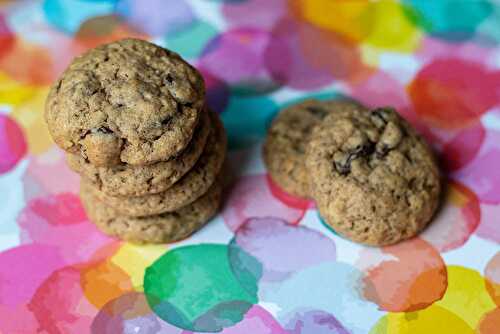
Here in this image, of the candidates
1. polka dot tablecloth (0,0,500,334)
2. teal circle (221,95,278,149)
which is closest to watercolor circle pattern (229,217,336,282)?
polka dot tablecloth (0,0,500,334)

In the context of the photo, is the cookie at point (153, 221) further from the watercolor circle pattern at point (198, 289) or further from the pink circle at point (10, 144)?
the pink circle at point (10, 144)

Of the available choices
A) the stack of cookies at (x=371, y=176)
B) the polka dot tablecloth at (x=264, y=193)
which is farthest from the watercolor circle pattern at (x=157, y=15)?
the stack of cookies at (x=371, y=176)

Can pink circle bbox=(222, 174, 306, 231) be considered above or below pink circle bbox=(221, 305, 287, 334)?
above

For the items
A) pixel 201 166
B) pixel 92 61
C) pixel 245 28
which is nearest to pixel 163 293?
pixel 201 166

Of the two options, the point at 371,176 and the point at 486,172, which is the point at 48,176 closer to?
the point at 371,176

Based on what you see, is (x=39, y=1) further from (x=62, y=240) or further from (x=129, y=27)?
(x=62, y=240)

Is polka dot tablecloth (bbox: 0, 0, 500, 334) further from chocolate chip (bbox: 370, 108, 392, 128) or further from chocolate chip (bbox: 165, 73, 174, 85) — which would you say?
chocolate chip (bbox: 165, 73, 174, 85)

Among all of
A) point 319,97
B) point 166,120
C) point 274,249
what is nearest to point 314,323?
point 274,249
